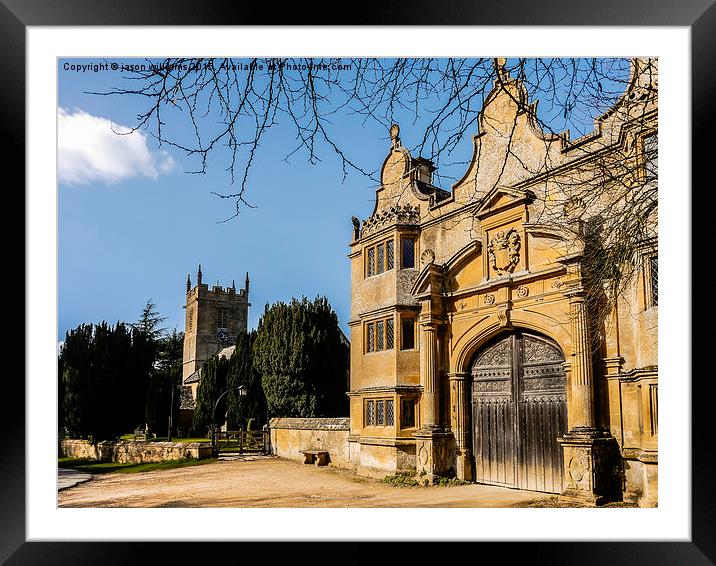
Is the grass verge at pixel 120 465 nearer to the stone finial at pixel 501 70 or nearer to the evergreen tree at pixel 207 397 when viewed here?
Result: the evergreen tree at pixel 207 397

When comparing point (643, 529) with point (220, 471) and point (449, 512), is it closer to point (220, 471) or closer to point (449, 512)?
point (449, 512)

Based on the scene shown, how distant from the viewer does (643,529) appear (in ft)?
15.7

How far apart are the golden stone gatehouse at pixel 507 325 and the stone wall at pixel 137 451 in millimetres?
3332

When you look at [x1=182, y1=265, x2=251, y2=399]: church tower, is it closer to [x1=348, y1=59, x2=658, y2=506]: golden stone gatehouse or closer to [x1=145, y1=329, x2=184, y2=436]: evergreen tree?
[x1=145, y1=329, x2=184, y2=436]: evergreen tree

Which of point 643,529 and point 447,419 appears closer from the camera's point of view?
point 643,529

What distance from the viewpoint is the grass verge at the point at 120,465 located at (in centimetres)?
806

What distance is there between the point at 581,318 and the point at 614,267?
1473 millimetres

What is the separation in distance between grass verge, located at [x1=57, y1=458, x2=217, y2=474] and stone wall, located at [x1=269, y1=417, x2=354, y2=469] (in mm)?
1647

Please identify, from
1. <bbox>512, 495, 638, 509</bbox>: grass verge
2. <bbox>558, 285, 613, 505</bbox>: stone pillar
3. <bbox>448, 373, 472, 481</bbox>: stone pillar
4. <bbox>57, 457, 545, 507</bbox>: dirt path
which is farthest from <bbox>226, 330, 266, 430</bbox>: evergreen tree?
<bbox>558, 285, 613, 505</bbox>: stone pillar

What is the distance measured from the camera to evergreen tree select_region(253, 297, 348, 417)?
1692cm

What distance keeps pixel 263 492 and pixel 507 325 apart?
12.6 ft

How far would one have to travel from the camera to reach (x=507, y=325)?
8.35 m
